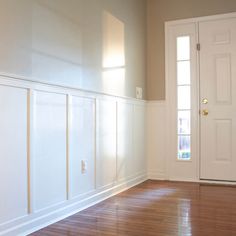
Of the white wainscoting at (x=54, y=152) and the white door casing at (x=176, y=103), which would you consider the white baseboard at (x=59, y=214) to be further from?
the white door casing at (x=176, y=103)

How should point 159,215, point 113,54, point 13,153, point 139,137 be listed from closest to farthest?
point 13,153
point 159,215
point 113,54
point 139,137

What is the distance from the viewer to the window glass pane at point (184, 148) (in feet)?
13.6

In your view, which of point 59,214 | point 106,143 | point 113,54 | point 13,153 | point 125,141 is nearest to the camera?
point 13,153

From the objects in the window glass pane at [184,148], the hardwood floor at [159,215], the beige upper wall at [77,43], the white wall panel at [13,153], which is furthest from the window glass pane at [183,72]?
the white wall panel at [13,153]

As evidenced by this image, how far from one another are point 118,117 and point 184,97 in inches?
43.0

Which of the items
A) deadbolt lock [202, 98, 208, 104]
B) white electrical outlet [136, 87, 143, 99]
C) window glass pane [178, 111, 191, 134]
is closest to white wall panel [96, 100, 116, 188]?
white electrical outlet [136, 87, 143, 99]

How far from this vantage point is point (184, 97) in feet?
13.6

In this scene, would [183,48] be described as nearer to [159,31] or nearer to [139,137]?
[159,31]

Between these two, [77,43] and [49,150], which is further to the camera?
[77,43]

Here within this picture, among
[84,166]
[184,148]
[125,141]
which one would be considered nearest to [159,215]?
[84,166]

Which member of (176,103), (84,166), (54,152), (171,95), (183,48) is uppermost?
(183,48)

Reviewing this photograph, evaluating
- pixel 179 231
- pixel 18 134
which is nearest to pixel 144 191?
pixel 179 231

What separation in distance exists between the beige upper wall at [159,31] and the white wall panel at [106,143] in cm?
108

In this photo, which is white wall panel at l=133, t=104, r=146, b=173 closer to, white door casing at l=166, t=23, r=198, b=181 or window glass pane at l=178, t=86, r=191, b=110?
white door casing at l=166, t=23, r=198, b=181
